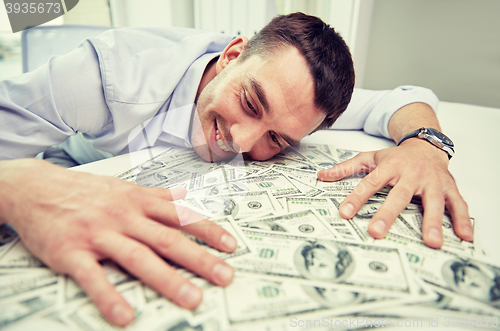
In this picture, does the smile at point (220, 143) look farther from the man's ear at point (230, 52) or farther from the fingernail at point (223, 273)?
the fingernail at point (223, 273)

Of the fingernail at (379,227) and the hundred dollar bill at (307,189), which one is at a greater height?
the fingernail at (379,227)

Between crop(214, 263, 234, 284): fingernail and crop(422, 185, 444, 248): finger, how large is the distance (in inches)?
13.8

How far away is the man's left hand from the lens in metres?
0.48

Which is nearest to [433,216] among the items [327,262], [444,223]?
[444,223]

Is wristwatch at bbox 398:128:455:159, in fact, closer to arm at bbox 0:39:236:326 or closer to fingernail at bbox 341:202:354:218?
fingernail at bbox 341:202:354:218

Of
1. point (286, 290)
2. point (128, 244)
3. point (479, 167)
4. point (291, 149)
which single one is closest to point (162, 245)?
point (128, 244)

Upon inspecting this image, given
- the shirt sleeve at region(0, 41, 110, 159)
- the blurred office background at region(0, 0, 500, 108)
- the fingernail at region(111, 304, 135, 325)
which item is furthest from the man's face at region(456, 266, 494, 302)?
the blurred office background at region(0, 0, 500, 108)

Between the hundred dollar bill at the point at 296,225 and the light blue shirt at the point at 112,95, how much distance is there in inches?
17.5

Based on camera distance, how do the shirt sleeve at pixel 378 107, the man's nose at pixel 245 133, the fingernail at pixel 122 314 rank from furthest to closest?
the shirt sleeve at pixel 378 107 < the man's nose at pixel 245 133 < the fingernail at pixel 122 314

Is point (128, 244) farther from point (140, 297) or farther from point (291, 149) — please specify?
point (291, 149)

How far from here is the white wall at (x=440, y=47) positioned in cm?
158

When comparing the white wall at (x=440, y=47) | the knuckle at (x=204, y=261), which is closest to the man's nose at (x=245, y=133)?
the knuckle at (x=204, y=261)

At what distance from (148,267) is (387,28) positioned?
87.1 inches

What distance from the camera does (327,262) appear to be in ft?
1.29
